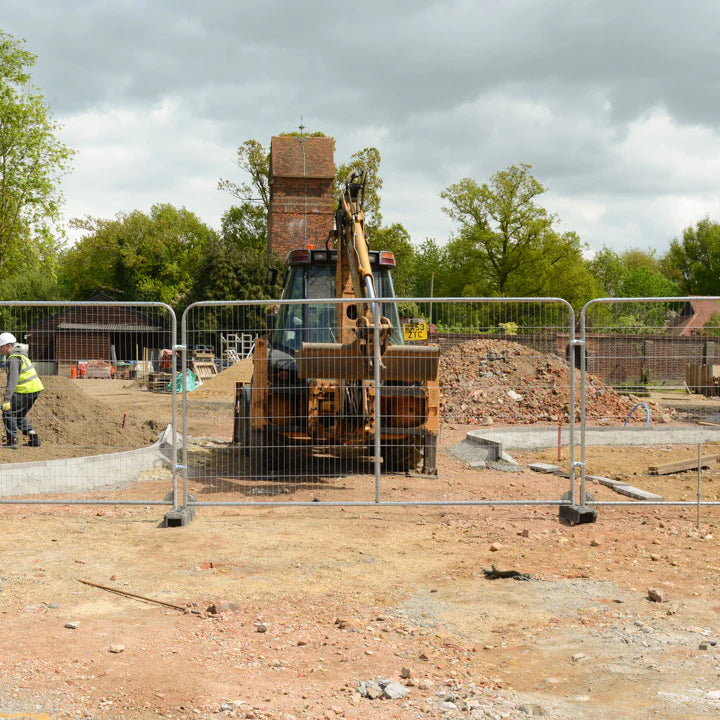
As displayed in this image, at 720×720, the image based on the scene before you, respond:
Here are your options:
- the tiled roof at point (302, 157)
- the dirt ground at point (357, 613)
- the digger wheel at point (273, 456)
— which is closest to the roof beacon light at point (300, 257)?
the digger wheel at point (273, 456)

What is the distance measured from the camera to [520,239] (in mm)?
53125

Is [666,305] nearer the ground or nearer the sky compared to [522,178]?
nearer the ground

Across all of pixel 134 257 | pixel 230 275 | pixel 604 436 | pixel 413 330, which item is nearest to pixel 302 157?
pixel 230 275

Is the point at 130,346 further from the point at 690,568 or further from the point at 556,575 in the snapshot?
the point at 690,568

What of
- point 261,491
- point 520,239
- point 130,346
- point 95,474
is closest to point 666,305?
point 261,491

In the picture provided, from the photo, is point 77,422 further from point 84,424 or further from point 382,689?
point 382,689

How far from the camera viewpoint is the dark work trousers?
421 inches

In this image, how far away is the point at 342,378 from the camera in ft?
29.1

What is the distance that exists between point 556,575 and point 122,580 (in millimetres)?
3325

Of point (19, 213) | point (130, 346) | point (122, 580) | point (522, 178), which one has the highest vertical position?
point (522, 178)

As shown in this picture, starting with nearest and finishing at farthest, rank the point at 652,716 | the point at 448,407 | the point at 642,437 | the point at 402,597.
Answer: the point at 652,716 → the point at 402,597 → the point at 642,437 → the point at 448,407

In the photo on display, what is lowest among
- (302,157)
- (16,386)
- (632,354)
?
(16,386)

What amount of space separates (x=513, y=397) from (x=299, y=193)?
104 ft

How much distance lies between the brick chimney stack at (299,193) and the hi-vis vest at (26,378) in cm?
3799
